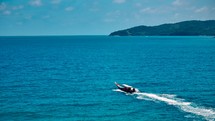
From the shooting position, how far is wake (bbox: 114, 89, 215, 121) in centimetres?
6294

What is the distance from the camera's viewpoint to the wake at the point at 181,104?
62.9m

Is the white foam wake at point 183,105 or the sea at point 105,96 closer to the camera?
the white foam wake at point 183,105

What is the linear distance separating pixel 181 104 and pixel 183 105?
91 centimetres

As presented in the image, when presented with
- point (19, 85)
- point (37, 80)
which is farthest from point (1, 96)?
point (37, 80)

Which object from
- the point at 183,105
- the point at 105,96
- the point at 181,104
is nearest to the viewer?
the point at 183,105

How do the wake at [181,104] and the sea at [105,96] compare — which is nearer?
the wake at [181,104]

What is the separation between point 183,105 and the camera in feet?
230

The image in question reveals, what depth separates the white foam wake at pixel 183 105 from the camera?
206 ft

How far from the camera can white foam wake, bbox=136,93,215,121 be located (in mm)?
62906

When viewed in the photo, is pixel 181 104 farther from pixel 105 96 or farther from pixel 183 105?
pixel 105 96

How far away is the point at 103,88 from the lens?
295 ft

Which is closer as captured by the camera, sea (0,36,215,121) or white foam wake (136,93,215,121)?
white foam wake (136,93,215,121)

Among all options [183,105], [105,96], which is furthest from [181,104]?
[105,96]

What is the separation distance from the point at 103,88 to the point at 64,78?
20.2m
